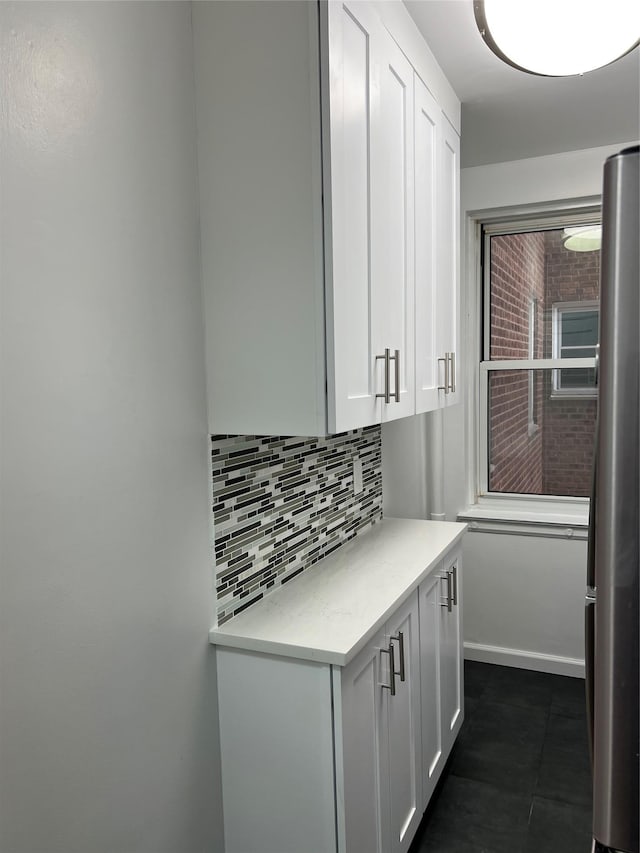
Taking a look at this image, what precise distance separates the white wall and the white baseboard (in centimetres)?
203

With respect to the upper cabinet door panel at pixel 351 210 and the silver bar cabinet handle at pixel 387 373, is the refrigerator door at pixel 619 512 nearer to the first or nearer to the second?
the upper cabinet door panel at pixel 351 210

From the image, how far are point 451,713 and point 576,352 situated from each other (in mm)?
1850

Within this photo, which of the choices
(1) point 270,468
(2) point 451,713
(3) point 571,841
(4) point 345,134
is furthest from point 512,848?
(4) point 345,134

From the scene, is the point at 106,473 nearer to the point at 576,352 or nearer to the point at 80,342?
the point at 80,342

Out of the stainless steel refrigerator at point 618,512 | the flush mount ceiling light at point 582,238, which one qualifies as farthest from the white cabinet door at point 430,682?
the flush mount ceiling light at point 582,238

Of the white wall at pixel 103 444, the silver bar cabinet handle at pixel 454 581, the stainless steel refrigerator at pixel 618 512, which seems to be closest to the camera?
the stainless steel refrigerator at pixel 618 512

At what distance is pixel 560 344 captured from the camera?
320cm

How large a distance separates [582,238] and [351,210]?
6.79 ft

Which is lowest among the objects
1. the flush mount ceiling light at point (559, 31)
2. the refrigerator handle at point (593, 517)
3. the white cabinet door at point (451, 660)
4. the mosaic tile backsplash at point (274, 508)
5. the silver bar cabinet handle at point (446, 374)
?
the white cabinet door at point (451, 660)

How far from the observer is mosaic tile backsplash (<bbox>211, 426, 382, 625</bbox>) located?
1621mm

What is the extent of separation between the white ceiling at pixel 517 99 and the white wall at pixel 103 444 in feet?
2.98

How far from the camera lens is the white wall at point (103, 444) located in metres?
1.05

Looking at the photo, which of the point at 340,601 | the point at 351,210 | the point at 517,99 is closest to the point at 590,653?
the point at 340,601

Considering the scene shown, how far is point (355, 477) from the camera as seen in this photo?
2.49 metres
